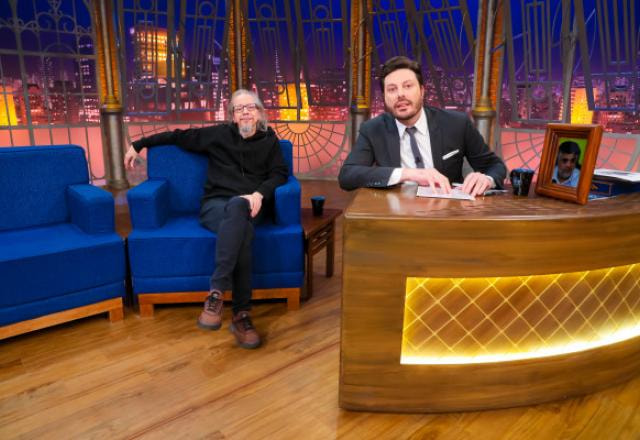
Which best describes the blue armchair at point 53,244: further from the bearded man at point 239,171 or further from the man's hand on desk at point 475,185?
the man's hand on desk at point 475,185

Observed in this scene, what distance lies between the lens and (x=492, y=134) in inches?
200

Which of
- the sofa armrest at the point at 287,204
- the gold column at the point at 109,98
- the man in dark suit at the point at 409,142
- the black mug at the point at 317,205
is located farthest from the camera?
the gold column at the point at 109,98

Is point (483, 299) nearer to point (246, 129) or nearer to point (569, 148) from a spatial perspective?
point (569, 148)

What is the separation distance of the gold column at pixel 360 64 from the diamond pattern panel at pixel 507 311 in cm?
433

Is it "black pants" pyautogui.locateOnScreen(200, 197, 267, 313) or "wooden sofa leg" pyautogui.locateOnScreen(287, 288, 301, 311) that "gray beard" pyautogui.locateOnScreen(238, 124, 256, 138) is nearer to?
"black pants" pyautogui.locateOnScreen(200, 197, 267, 313)

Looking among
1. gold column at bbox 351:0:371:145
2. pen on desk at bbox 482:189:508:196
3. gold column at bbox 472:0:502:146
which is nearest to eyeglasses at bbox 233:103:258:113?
pen on desk at bbox 482:189:508:196

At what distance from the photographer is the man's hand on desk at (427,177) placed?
1875 millimetres

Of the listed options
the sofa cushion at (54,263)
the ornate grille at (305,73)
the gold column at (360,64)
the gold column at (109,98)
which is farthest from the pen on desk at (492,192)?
the gold column at (109,98)

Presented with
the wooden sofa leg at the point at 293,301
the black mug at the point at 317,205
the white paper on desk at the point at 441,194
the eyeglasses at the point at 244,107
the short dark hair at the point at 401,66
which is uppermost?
the short dark hair at the point at 401,66

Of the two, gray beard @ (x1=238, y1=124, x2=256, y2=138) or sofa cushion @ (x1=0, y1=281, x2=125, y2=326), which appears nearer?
sofa cushion @ (x1=0, y1=281, x2=125, y2=326)

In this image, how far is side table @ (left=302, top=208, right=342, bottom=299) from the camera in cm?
264

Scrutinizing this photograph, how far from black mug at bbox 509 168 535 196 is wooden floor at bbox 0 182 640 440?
2.61 ft

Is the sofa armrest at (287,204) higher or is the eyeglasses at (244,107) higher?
the eyeglasses at (244,107)

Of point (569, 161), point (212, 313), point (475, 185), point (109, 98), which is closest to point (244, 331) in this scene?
point (212, 313)
